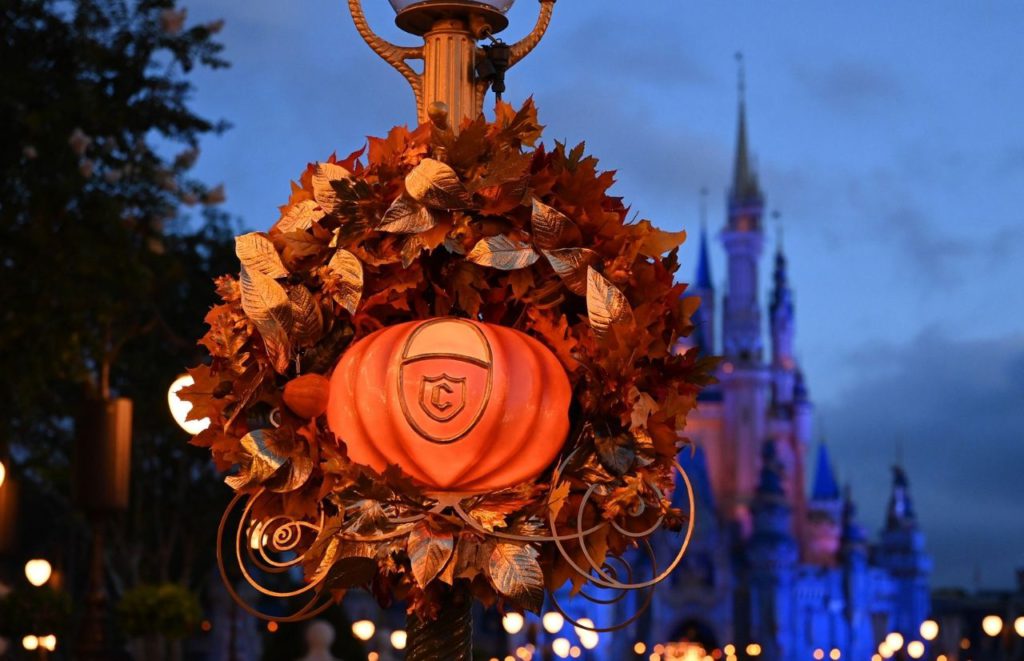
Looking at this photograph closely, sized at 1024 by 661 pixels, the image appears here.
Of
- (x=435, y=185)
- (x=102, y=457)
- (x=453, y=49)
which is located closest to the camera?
(x=435, y=185)

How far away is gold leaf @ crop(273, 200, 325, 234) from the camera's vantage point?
16.1 ft

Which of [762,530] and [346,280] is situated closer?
[346,280]

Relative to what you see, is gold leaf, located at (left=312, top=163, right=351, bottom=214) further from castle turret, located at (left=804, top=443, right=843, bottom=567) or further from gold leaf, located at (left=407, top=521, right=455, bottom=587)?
castle turret, located at (left=804, top=443, right=843, bottom=567)

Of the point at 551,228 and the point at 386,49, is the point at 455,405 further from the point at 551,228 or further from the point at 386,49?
the point at 386,49

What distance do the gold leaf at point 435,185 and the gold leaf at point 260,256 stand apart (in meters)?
0.45

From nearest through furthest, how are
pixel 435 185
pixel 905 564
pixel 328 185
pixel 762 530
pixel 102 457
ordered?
pixel 435 185 < pixel 328 185 < pixel 102 457 < pixel 762 530 < pixel 905 564

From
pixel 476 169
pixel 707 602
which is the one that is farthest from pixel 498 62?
pixel 707 602

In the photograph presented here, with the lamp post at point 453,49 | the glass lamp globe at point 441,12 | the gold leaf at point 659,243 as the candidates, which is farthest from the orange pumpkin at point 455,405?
the glass lamp globe at point 441,12

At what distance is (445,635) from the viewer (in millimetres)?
4828

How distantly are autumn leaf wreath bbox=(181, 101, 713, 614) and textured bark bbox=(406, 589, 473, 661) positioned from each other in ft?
0.34

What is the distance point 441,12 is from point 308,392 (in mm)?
1411

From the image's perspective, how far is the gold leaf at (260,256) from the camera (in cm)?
489

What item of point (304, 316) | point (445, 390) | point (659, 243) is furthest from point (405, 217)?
point (659, 243)

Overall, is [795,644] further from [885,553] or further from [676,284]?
[676,284]
